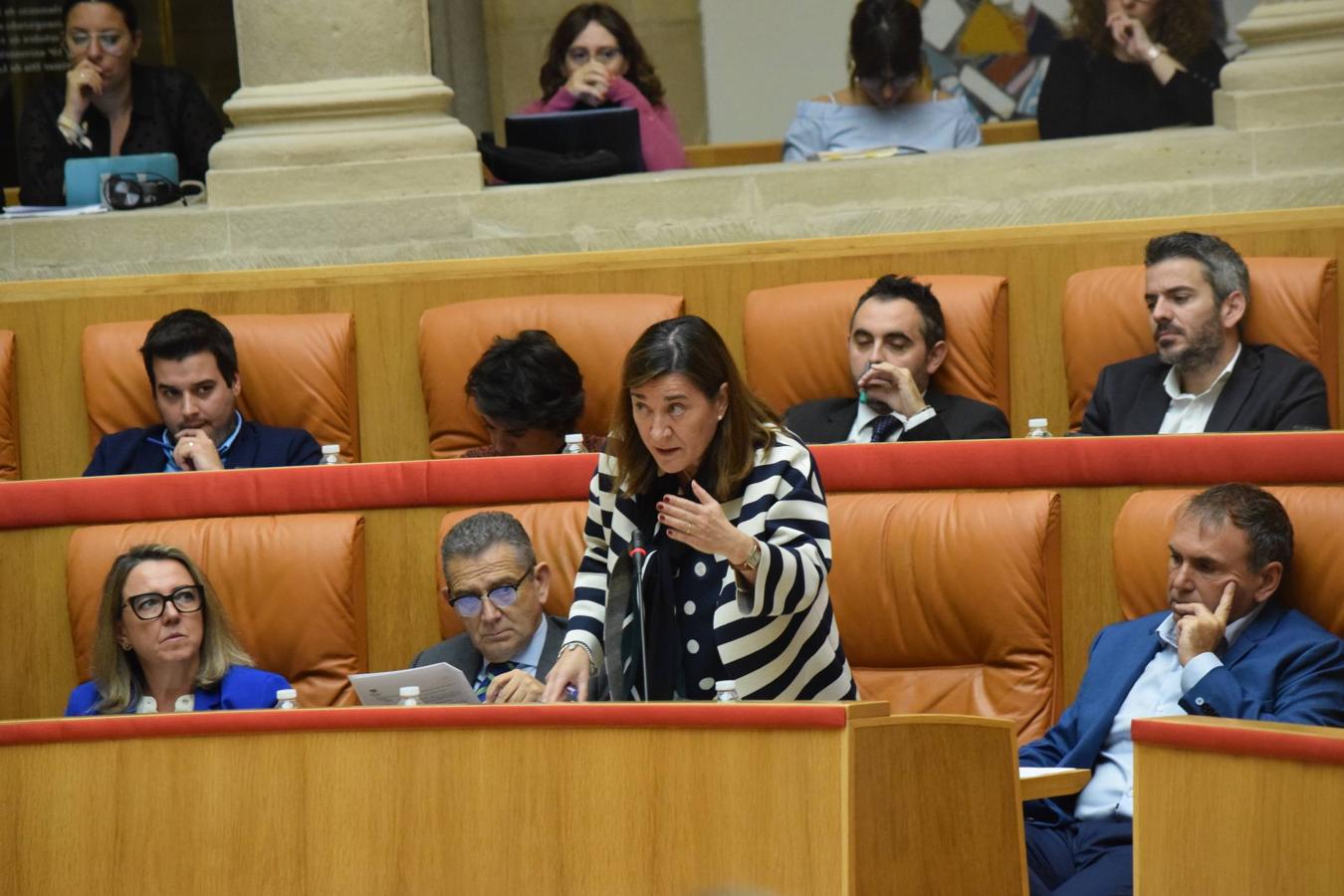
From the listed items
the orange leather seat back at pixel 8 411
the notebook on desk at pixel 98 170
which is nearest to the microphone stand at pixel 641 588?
the orange leather seat back at pixel 8 411

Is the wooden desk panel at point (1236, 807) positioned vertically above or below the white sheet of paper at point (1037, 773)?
above

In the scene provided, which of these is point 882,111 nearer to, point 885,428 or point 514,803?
point 885,428

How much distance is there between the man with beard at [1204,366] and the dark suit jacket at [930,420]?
233 millimetres

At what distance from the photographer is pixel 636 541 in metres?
2.89

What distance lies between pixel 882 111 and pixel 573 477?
1.90 m

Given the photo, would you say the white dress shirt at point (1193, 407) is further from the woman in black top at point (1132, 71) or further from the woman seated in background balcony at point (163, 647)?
the woman seated in background balcony at point (163, 647)

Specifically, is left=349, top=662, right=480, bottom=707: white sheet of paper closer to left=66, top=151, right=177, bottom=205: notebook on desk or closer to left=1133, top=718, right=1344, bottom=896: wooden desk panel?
left=1133, top=718, right=1344, bottom=896: wooden desk panel

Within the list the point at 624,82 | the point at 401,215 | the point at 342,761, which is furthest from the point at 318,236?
the point at 342,761

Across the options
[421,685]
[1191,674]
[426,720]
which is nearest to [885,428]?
[1191,674]

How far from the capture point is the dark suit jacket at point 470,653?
3.36 metres

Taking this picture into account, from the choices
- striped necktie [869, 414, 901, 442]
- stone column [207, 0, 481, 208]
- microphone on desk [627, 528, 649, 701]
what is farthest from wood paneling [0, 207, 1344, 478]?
microphone on desk [627, 528, 649, 701]

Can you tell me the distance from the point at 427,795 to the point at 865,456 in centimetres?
127

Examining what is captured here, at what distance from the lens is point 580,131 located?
4.89 metres

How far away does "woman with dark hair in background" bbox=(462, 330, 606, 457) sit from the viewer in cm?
408
